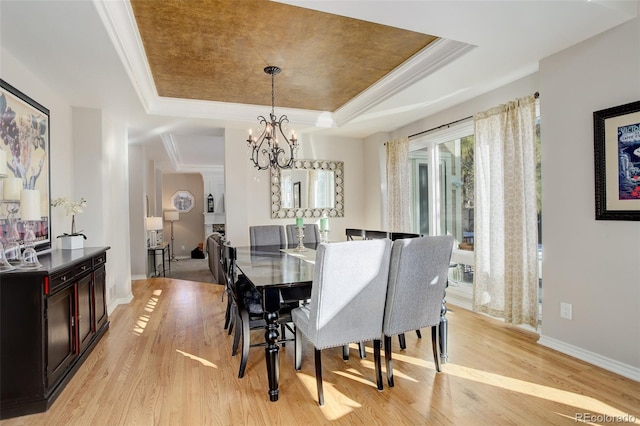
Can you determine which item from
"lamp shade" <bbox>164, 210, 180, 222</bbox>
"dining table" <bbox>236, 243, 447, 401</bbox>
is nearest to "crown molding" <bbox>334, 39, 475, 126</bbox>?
"dining table" <bbox>236, 243, 447, 401</bbox>

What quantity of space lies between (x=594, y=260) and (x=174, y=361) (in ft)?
11.2

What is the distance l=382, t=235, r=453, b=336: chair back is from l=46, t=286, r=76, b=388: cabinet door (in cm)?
219

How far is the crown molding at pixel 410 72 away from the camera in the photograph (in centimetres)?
291

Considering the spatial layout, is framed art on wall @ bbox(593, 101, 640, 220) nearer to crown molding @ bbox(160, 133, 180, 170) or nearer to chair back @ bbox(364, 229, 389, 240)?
chair back @ bbox(364, 229, 389, 240)

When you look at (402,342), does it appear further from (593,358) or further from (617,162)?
(617,162)

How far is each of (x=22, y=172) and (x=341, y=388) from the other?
300 centimetres

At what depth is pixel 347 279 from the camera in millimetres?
2018

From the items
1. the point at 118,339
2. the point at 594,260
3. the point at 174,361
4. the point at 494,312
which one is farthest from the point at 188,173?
the point at 594,260

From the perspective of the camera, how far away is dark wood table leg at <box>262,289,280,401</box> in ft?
7.00

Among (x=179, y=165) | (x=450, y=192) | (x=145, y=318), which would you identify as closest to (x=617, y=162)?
(x=450, y=192)

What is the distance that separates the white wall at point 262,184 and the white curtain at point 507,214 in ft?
8.29

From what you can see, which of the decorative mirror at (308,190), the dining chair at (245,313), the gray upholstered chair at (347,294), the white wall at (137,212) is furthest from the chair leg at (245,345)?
the white wall at (137,212)

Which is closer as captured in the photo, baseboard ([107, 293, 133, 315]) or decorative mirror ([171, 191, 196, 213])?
baseboard ([107, 293, 133, 315])

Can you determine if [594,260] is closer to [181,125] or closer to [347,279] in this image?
[347,279]
